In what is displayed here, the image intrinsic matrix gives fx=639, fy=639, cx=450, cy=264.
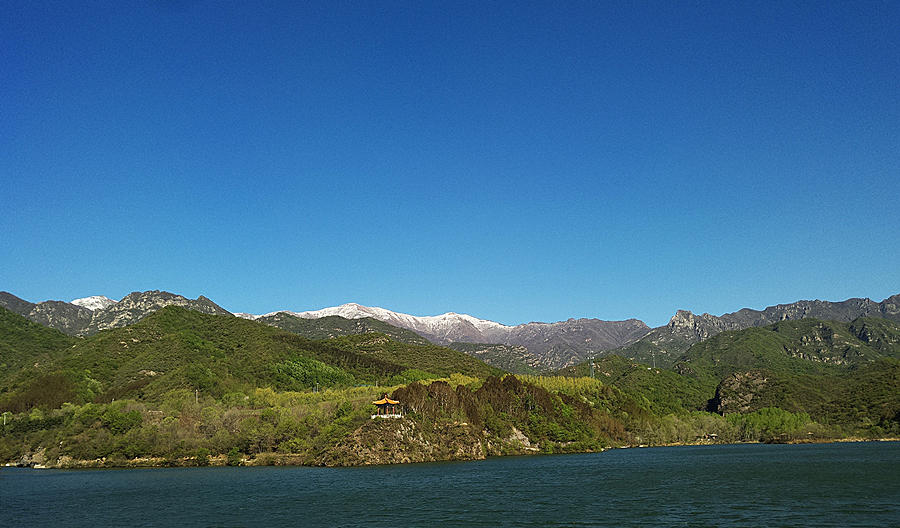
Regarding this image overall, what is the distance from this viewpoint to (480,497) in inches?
3046

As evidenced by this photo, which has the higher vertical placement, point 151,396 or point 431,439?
point 151,396

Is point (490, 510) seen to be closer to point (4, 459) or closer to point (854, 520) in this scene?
point (854, 520)

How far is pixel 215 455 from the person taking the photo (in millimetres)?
152125

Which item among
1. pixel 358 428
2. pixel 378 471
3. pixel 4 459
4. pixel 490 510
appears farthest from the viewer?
pixel 4 459

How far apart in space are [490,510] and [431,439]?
88908 millimetres

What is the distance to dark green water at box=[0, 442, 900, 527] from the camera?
6091 centimetres

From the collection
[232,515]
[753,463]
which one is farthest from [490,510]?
[753,463]

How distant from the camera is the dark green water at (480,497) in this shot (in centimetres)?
6091

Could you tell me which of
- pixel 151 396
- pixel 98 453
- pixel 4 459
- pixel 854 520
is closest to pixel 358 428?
pixel 98 453

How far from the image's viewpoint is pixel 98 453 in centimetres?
15012

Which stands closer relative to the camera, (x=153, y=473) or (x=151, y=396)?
(x=153, y=473)

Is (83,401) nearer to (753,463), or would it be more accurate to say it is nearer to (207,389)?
(207,389)

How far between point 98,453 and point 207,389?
153 ft

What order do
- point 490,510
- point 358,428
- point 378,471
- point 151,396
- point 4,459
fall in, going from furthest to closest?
point 151,396 → point 4,459 → point 358,428 → point 378,471 → point 490,510
